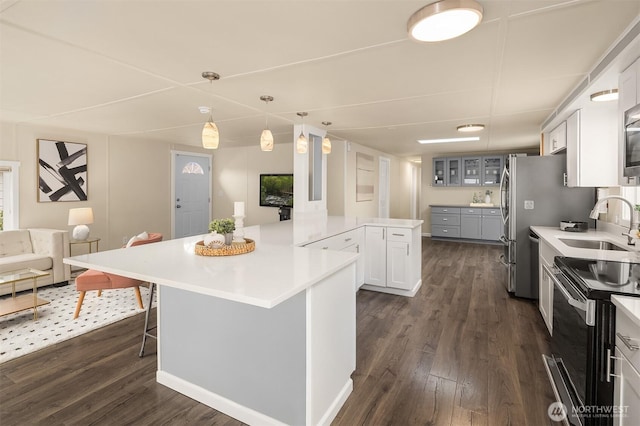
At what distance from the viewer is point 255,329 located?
174 cm

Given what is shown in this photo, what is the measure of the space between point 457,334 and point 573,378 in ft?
3.91

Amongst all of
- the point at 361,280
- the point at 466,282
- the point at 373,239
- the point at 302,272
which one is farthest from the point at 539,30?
the point at 466,282

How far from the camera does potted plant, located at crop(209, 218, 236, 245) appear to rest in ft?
6.91

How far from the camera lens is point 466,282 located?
172 inches

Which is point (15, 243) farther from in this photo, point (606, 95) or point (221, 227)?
point (606, 95)

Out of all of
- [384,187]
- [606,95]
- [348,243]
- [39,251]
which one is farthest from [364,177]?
[39,251]

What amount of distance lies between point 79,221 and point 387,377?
4717 mm

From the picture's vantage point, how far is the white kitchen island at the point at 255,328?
5.13 feet

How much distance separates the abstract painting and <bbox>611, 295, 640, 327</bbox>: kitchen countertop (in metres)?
4.81

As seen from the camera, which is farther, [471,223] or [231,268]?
[471,223]

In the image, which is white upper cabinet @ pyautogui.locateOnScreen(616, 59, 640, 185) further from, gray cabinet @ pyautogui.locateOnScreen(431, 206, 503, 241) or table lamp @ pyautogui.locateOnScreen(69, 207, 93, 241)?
table lamp @ pyautogui.locateOnScreen(69, 207, 93, 241)

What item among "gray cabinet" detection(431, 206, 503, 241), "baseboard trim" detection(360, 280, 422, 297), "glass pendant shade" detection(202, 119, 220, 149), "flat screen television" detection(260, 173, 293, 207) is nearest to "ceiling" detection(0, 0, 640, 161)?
"glass pendant shade" detection(202, 119, 220, 149)

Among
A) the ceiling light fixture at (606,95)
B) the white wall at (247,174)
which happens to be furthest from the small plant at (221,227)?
the white wall at (247,174)

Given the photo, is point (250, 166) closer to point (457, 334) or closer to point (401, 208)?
point (401, 208)
